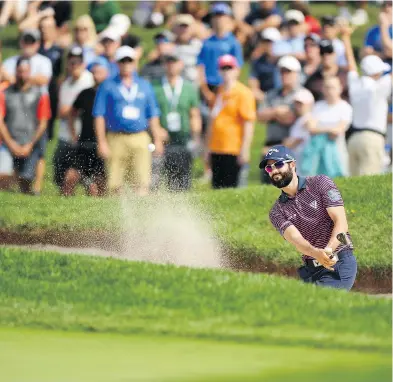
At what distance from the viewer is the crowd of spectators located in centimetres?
1609

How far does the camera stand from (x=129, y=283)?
12062mm

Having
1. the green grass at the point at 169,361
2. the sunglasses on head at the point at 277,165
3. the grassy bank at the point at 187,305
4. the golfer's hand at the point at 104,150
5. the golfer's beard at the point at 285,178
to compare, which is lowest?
the green grass at the point at 169,361

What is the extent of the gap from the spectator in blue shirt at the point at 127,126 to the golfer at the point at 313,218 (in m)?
→ 4.50

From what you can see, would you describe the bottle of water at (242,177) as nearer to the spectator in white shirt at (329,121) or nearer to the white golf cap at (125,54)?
the spectator in white shirt at (329,121)

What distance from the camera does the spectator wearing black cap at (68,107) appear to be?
16.6m

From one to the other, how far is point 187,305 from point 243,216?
4890 mm

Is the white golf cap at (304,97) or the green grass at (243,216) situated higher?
the white golf cap at (304,97)

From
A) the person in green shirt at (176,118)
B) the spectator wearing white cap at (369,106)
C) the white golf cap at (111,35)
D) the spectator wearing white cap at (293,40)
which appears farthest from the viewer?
the spectator wearing white cap at (293,40)

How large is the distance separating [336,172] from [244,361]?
7.24 m

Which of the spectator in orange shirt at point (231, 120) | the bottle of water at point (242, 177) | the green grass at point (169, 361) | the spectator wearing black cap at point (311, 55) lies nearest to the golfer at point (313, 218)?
the green grass at point (169, 361)

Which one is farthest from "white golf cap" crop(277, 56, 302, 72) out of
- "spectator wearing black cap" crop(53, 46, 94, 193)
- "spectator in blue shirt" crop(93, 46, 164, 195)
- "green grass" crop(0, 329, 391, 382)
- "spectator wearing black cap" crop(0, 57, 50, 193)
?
"green grass" crop(0, 329, 391, 382)

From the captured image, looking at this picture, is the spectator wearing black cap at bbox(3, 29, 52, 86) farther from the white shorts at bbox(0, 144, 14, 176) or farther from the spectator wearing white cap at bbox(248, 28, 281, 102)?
the spectator wearing white cap at bbox(248, 28, 281, 102)

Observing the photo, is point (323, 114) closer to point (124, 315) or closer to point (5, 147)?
point (5, 147)

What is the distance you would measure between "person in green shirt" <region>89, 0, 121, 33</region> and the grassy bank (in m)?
6.96
